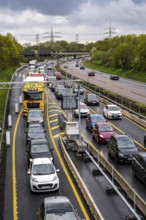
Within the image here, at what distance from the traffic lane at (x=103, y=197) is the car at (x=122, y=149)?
1.68 m

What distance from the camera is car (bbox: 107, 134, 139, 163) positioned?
963 inches

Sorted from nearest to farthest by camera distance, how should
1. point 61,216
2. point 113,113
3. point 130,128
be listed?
point 61,216, point 130,128, point 113,113

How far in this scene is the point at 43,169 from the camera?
2067cm

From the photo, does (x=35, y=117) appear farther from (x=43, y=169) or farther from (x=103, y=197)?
(x=103, y=197)

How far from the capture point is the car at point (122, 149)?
80.3 feet

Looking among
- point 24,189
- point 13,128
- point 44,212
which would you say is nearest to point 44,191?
point 24,189

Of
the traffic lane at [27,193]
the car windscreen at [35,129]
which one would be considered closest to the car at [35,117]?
the car windscreen at [35,129]

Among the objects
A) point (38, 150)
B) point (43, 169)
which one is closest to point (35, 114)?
point (38, 150)

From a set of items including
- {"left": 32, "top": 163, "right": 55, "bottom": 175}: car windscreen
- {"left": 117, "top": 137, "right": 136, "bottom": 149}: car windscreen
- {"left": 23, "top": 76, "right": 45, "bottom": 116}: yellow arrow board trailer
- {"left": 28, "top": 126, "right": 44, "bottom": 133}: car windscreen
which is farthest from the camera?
{"left": 23, "top": 76, "right": 45, "bottom": 116}: yellow arrow board trailer

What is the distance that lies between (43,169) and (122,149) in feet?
20.3

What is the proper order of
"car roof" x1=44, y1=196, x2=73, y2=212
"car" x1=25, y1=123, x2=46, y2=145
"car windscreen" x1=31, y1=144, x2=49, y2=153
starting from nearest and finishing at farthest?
"car roof" x1=44, y1=196, x2=73, y2=212
"car windscreen" x1=31, y1=144, x2=49, y2=153
"car" x1=25, y1=123, x2=46, y2=145

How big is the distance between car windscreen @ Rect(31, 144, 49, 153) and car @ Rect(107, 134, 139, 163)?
13.7 ft

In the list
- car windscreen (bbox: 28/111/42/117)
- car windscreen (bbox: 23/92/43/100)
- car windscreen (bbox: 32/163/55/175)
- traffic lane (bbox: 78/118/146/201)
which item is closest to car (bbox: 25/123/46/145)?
traffic lane (bbox: 78/118/146/201)

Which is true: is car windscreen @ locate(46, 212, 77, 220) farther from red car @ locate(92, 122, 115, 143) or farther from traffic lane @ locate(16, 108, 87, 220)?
red car @ locate(92, 122, 115, 143)
